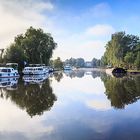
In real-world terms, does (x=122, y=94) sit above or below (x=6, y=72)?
below

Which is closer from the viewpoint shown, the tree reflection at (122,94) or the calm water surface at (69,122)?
the calm water surface at (69,122)

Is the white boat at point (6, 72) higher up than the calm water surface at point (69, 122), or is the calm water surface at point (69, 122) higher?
the white boat at point (6, 72)

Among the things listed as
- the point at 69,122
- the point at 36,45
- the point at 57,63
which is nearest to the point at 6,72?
the point at 36,45

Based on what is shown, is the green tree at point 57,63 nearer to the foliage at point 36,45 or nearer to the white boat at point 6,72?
the foliage at point 36,45

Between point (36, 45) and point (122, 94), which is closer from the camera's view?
point (122, 94)

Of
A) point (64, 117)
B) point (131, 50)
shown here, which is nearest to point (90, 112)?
point (64, 117)

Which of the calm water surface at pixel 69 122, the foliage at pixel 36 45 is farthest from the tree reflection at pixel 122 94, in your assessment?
the foliage at pixel 36 45

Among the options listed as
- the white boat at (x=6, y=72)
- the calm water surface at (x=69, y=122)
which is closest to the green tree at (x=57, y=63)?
the white boat at (x=6, y=72)

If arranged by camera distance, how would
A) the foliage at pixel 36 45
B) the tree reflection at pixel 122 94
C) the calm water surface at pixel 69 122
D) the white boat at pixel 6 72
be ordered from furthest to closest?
1. the foliage at pixel 36 45
2. the white boat at pixel 6 72
3. the tree reflection at pixel 122 94
4. the calm water surface at pixel 69 122

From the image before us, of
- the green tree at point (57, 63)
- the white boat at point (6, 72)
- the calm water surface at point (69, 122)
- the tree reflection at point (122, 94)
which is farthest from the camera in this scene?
the green tree at point (57, 63)

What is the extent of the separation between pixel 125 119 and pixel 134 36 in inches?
3868

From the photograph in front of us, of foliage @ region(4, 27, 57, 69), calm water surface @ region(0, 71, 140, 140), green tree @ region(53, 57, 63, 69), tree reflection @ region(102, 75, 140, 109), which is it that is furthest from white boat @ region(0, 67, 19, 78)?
green tree @ region(53, 57, 63, 69)

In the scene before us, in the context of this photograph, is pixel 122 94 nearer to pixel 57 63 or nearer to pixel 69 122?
pixel 69 122

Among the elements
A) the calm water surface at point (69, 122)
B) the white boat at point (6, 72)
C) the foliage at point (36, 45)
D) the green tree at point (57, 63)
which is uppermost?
the foliage at point (36, 45)
